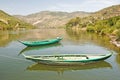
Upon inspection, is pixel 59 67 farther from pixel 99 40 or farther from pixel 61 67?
pixel 99 40

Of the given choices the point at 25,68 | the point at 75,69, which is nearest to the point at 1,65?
the point at 25,68

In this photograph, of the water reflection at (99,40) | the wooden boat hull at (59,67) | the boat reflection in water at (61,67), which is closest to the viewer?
the boat reflection in water at (61,67)

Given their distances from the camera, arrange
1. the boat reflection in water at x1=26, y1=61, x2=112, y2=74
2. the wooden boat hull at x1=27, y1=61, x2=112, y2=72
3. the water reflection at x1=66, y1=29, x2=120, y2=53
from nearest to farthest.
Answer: the boat reflection in water at x1=26, y1=61, x2=112, y2=74 → the wooden boat hull at x1=27, y1=61, x2=112, y2=72 → the water reflection at x1=66, y1=29, x2=120, y2=53

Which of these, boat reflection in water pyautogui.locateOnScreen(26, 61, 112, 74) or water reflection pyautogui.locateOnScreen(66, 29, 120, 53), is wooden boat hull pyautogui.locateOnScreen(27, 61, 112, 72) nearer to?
boat reflection in water pyautogui.locateOnScreen(26, 61, 112, 74)

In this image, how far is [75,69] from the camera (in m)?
35.7

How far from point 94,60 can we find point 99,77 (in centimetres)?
600

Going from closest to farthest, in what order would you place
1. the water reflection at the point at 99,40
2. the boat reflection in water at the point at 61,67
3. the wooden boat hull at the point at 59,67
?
the boat reflection in water at the point at 61,67
the wooden boat hull at the point at 59,67
the water reflection at the point at 99,40

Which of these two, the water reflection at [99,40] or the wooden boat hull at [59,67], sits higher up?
the wooden boat hull at [59,67]

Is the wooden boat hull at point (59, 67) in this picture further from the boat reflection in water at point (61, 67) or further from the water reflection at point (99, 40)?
the water reflection at point (99, 40)

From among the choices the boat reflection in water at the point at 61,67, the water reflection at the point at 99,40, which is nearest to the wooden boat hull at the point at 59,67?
the boat reflection in water at the point at 61,67

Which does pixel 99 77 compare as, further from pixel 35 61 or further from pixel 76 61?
pixel 35 61

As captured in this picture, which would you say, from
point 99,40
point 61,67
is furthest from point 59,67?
point 99,40

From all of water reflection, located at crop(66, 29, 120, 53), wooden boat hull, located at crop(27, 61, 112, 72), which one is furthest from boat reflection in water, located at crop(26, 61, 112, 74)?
water reflection, located at crop(66, 29, 120, 53)

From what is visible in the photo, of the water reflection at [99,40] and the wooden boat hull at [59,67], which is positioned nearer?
the wooden boat hull at [59,67]
